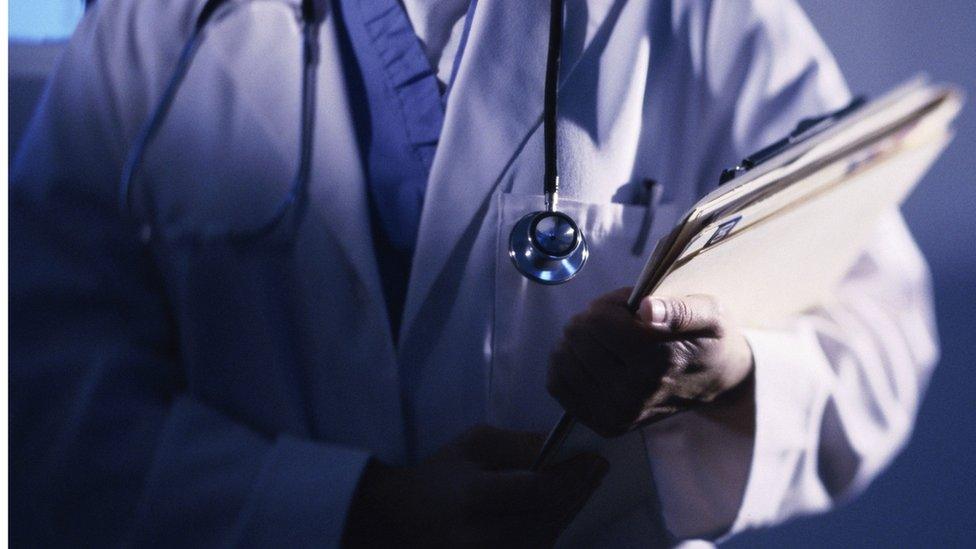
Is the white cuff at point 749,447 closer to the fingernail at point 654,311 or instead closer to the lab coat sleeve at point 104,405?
the fingernail at point 654,311

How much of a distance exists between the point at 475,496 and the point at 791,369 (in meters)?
0.28

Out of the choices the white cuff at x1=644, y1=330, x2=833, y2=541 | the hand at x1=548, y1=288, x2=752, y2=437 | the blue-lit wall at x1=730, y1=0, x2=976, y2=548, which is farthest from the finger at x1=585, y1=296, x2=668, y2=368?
the blue-lit wall at x1=730, y1=0, x2=976, y2=548

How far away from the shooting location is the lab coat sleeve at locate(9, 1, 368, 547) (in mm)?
528

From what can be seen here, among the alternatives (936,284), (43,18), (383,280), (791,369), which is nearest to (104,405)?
(383,280)

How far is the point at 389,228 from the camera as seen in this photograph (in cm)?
56

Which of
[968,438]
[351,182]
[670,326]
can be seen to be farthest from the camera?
[968,438]

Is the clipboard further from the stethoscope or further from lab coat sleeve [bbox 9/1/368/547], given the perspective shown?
lab coat sleeve [bbox 9/1/368/547]

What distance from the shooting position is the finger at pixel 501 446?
1.73 feet

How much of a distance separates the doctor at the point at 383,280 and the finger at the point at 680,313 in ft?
0.20

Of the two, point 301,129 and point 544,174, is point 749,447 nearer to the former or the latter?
point 544,174

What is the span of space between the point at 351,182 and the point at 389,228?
0.17ft

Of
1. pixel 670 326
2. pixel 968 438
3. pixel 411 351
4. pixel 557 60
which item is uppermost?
pixel 557 60

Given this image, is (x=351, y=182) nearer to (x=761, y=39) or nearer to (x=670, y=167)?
(x=670, y=167)

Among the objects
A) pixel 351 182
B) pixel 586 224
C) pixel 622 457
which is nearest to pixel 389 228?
pixel 351 182
